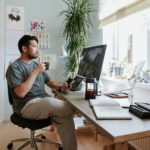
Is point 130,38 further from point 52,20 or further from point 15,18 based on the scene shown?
point 15,18

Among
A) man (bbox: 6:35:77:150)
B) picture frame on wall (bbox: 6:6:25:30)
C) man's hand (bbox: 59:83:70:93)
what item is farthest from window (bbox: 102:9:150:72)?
picture frame on wall (bbox: 6:6:25:30)

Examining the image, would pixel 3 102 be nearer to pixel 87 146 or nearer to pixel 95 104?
pixel 87 146

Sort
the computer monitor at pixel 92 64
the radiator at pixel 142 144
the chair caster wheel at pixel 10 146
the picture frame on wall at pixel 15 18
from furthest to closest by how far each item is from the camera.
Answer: the picture frame on wall at pixel 15 18 → the chair caster wheel at pixel 10 146 → the radiator at pixel 142 144 → the computer monitor at pixel 92 64

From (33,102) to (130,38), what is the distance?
153 centimetres

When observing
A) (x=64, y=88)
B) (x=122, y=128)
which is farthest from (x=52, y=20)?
(x=122, y=128)

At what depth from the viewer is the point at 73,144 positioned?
5.62ft

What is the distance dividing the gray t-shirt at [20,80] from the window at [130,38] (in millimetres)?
1187

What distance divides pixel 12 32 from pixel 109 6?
5.00 ft

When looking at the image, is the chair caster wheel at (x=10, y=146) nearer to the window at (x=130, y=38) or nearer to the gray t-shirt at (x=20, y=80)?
the gray t-shirt at (x=20, y=80)

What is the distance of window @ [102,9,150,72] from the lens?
234 centimetres

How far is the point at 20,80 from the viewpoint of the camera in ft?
6.13

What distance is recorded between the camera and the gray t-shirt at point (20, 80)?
71.9 inches

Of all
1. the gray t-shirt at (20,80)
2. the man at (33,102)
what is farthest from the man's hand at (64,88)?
the gray t-shirt at (20,80)

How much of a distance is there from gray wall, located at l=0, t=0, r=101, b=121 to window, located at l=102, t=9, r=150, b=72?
0.26m
